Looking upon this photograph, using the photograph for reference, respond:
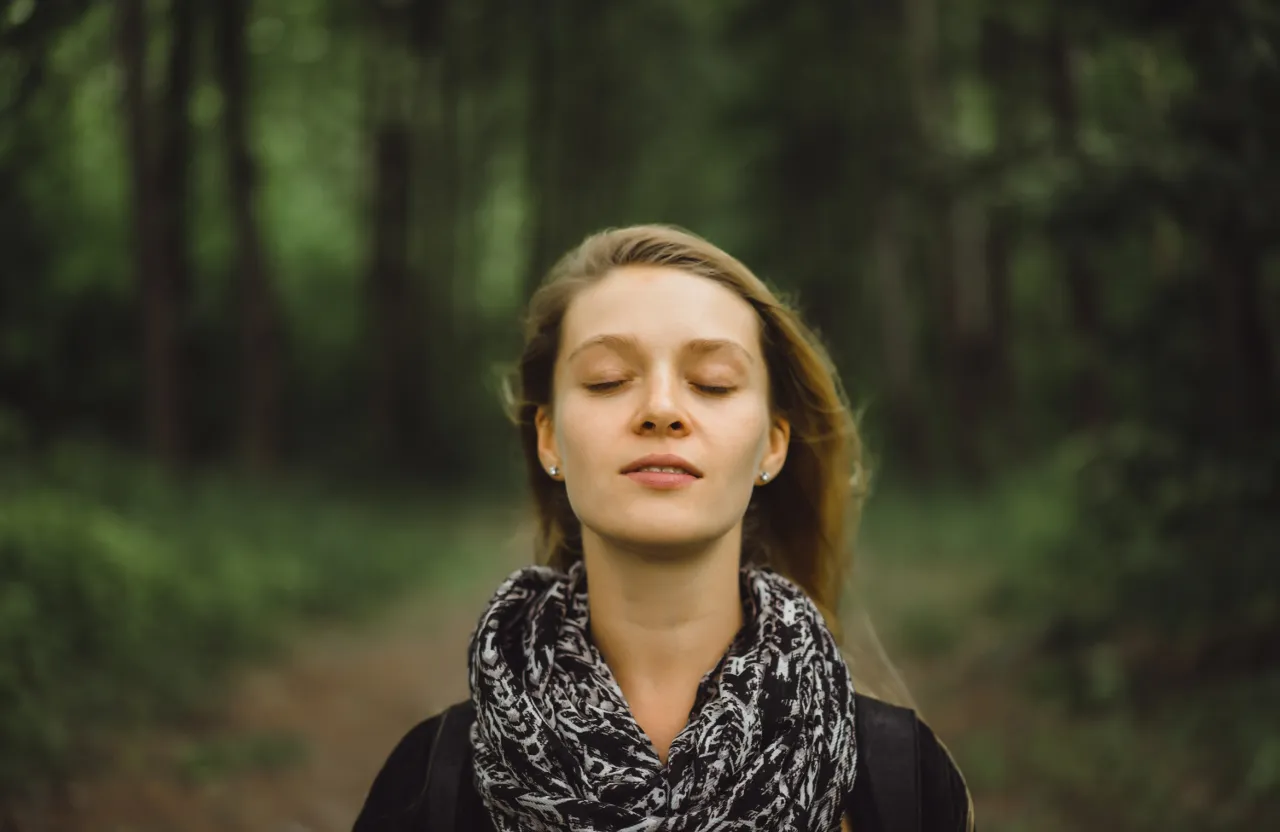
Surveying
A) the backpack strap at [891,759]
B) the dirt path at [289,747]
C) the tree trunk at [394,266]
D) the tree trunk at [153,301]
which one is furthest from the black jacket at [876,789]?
the tree trunk at [394,266]

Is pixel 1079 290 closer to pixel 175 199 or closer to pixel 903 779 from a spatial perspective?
pixel 175 199

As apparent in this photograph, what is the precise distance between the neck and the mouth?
6.4 inches

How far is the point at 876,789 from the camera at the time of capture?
6.86ft

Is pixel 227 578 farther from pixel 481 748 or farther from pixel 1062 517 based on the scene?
pixel 1062 517

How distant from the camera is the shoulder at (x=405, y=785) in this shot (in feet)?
6.89

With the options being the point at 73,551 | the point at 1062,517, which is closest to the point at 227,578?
the point at 73,551

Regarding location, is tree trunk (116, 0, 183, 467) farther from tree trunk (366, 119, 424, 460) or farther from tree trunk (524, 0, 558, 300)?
tree trunk (524, 0, 558, 300)

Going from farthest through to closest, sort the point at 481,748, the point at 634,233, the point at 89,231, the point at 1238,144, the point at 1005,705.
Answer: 1. the point at 89,231
2. the point at 1005,705
3. the point at 1238,144
4. the point at 634,233
5. the point at 481,748

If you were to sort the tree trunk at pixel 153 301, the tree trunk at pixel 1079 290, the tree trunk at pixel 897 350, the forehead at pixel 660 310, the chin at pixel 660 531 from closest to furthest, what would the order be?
the chin at pixel 660 531 < the forehead at pixel 660 310 < the tree trunk at pixel 1079 290 < the tree trunk at pixel 153 301 < the tree trunk at pixel 897 350

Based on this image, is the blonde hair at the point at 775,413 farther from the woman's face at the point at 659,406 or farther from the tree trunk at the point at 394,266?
the tree trunk at the point at 394,266

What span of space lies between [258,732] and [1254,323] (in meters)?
5.45

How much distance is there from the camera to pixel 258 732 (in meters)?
5.91

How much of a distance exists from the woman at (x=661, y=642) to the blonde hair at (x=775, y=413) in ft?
0.03

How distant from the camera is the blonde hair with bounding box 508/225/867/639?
228 centimetres
